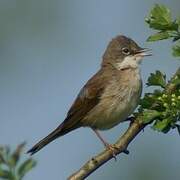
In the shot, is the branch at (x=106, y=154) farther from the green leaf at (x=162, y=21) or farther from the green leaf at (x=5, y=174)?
the green leaf at (x=5, y=174)

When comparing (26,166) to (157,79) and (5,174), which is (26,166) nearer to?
(5,174)

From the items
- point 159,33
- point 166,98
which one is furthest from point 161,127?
point 159,33

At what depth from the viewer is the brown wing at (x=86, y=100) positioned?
577 centimetres

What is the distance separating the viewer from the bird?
557 cm

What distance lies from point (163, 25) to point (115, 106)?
2.78 meters

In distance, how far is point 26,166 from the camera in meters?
1.57

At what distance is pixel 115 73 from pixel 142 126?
302 cm

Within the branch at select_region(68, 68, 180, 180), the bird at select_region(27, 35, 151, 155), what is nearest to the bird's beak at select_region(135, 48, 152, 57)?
the bird at select_region(27, 35, 151, 155)

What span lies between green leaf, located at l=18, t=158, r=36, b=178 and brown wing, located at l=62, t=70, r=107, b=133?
406cm

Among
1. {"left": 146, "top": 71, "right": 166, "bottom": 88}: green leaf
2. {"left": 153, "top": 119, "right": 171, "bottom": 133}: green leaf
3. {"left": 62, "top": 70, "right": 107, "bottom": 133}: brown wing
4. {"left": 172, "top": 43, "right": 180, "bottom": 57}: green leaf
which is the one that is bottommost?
{"left": 153, "top": 119, "right": 171, "bottom": 133}: green leaf

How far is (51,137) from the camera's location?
5539 millimetres

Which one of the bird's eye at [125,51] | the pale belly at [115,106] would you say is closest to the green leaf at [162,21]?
the pale belly at [115,106]

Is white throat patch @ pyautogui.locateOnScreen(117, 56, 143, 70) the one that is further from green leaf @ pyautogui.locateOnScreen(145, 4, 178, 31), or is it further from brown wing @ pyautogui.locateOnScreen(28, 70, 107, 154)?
green leaf @ pyautogui.locateOnScreen(145, 4, 178, 31)

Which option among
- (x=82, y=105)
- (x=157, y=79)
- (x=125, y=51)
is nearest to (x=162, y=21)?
(x=157, y=79)
